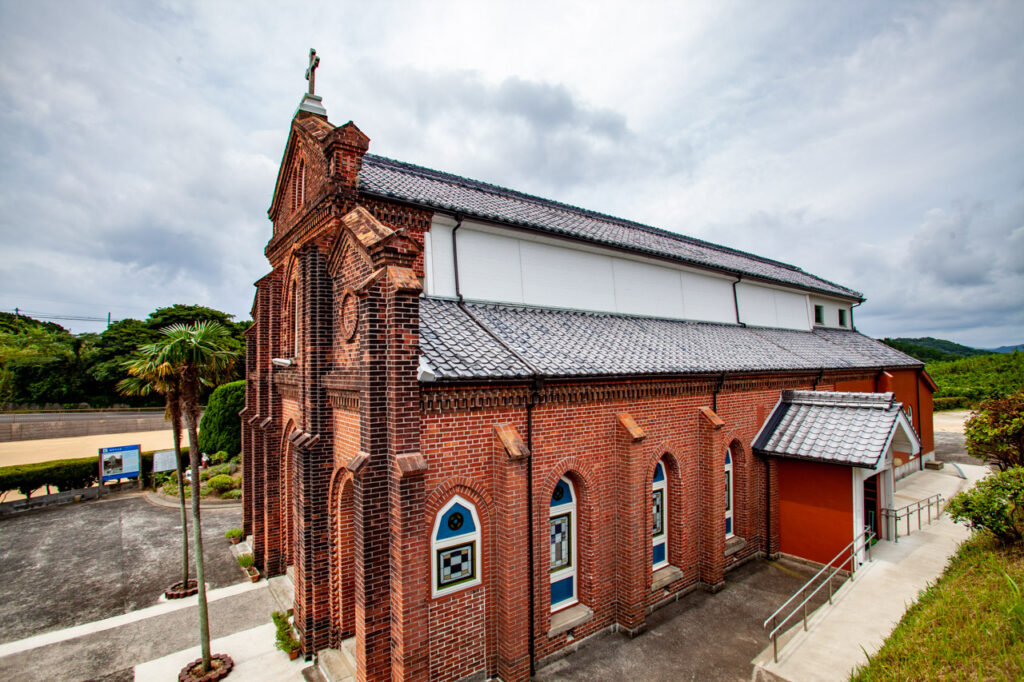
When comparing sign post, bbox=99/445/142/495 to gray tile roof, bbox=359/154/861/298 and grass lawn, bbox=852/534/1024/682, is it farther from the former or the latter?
grass lawn, bbox=852/534/1024/682

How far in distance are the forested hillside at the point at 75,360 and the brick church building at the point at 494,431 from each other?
126 feet

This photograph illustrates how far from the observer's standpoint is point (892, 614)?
8.91 m

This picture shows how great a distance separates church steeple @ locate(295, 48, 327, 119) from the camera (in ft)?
34.7

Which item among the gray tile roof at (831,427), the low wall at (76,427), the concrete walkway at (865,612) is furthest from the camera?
the low wall at (76,427)

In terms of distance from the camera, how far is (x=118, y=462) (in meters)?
22.0

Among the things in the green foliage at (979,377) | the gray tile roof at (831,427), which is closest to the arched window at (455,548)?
the gray tile roof at (831,427)

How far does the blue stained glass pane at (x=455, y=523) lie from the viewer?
734 centimetres

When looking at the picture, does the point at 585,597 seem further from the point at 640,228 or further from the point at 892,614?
the point at 640,228

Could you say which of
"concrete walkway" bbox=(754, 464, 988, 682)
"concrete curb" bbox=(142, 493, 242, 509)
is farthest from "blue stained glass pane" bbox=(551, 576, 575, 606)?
"concrete curb" bbox=(142, 493, 242, 509)

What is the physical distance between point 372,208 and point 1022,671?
11406mm

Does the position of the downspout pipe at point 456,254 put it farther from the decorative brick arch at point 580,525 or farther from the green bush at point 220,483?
the green bush at point 220,483

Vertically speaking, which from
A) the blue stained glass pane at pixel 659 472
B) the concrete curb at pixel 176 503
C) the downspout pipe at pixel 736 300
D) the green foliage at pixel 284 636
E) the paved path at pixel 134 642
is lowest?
the concrete curb at pixel 176 503

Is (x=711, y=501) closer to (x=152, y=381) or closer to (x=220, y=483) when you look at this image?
(x=152, y=381)

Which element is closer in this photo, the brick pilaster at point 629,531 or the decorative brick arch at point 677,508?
the brick pilaster at point 629,531
